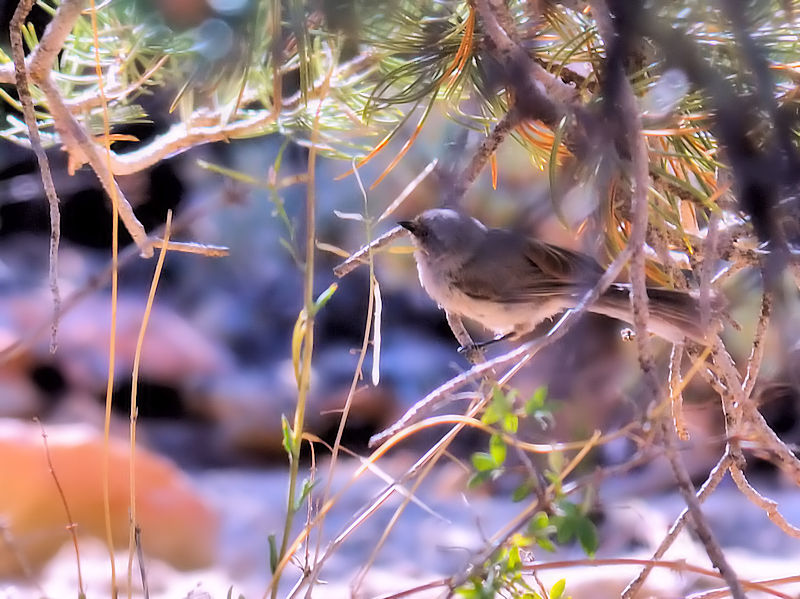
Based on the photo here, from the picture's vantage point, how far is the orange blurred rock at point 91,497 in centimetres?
230

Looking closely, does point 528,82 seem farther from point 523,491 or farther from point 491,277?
point 491,277

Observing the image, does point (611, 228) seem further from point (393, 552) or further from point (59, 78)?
point (393, 552)

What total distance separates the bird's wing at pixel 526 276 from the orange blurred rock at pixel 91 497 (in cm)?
148

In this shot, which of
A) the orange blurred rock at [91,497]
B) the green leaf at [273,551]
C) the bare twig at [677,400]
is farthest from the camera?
the orange blurred rock at [91,497]

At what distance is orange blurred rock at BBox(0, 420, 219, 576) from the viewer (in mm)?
2305

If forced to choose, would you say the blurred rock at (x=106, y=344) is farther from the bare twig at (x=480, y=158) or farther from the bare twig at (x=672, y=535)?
the bare twig at (x=672, y=535)

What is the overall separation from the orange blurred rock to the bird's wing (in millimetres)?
1477

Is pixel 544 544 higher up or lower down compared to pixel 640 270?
lower down

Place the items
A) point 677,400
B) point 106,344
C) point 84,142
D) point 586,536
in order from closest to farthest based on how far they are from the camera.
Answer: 1. point 586,536
2. point 84,142
3. point 677,400
4. point 106,344

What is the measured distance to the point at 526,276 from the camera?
1412 mm

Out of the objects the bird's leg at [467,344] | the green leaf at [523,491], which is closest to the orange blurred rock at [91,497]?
the bird's leg at [467,344]

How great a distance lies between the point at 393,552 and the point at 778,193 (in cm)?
244

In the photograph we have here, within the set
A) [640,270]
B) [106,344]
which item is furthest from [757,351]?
[106,344]

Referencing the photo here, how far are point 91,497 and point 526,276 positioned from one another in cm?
173
